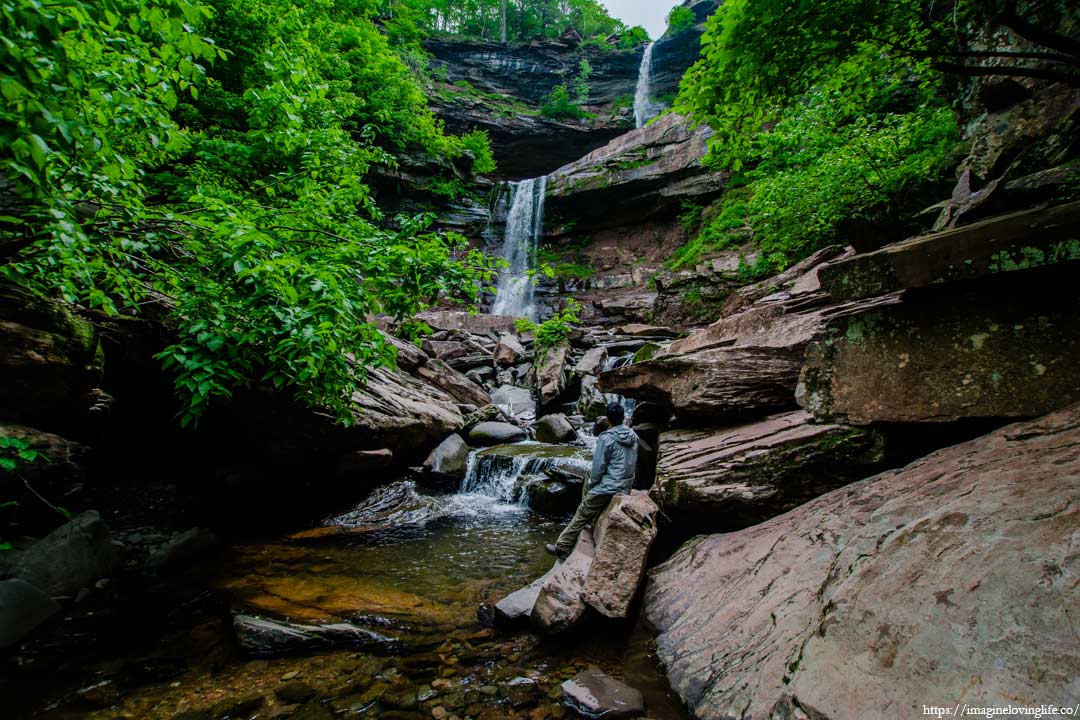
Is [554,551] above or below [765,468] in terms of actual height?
below

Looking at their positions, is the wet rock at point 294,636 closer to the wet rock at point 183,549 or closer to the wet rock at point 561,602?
the wet rock at point 561,602

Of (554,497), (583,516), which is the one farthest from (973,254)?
(554,497)

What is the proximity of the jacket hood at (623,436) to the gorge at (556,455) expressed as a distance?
1.46ft

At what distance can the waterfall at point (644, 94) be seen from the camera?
114ft

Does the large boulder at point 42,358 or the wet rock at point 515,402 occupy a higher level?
the large boulder at point 42,358

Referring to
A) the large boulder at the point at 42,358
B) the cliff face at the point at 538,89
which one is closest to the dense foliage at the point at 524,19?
the cliff face at the point at 538,89

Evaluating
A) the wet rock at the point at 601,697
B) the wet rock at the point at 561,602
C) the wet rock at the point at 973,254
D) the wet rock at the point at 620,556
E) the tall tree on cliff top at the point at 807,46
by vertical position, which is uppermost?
the tall tree on cliff top at the point at 807,46

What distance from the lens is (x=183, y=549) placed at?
19.7 ft

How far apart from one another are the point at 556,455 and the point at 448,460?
254 centimetres

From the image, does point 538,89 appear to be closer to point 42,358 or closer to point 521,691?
point 42,358

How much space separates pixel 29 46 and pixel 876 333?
552 centimetres

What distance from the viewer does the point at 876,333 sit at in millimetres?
3510

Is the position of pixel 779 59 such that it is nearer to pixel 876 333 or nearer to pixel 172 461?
pixel 876 333

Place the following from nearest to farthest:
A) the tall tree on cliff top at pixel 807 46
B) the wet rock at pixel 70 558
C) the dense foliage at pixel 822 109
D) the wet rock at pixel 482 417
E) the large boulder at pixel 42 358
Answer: the tall tree on cliff top at pixel 807 46, the dense foliage at pixel 822 109, the large boulder at pixel 42 358, the wet rock at pixel 70 558, the wet rock at pixel 482 417
